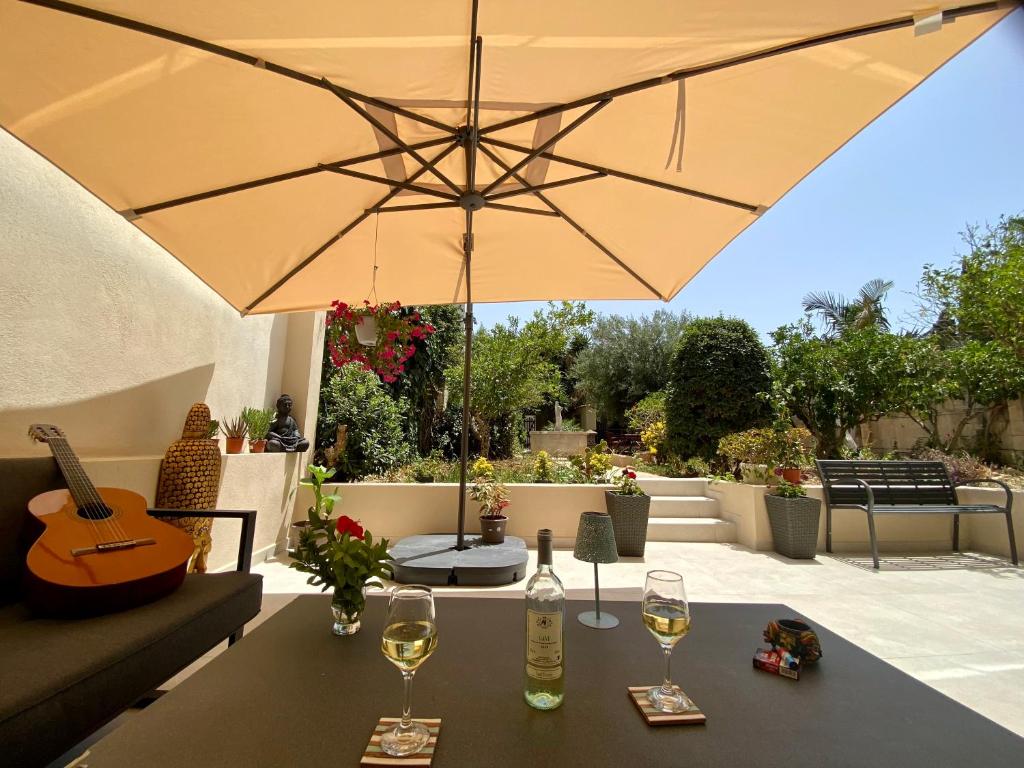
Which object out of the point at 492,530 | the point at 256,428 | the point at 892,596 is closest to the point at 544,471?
the point at 492,530

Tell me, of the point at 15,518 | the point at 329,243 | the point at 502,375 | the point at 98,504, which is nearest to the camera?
the point at 15,518

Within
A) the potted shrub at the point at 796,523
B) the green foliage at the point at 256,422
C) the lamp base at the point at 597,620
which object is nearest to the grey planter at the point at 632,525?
the potted shrub at the point at 796,523

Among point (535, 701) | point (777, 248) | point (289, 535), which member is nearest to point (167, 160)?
point (535, 701)

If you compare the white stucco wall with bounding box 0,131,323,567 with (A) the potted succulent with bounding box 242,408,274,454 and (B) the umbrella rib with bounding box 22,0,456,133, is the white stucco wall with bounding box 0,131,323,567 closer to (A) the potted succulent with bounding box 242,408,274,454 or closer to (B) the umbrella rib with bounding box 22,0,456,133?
(A) the potted succulent with bounding box 242,408,274,454

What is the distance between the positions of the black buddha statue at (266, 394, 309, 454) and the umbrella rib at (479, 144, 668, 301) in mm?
3445

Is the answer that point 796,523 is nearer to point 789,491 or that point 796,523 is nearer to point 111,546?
point 789,491

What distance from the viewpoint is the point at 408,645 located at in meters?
0.78

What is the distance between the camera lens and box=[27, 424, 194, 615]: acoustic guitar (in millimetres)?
1387

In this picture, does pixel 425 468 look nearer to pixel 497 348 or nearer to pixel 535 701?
pixel 497 348

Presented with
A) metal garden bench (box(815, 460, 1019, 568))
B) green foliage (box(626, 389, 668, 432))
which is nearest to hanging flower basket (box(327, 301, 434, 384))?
metal garden bench (box(815, 460, 1019, 568))

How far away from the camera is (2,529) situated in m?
1.59

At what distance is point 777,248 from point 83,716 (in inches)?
377

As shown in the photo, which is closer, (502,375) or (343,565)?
(343,565)

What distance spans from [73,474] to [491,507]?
9.73 feet
